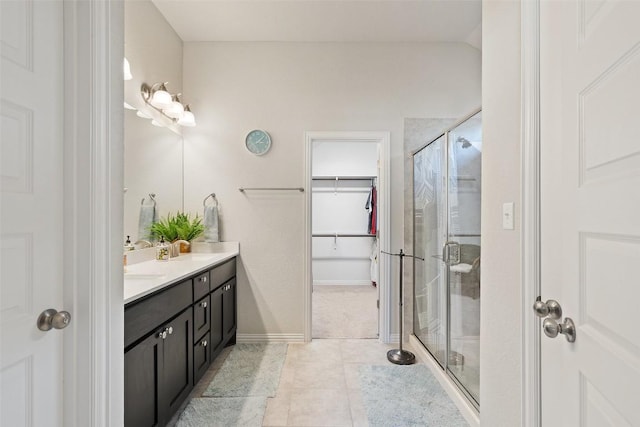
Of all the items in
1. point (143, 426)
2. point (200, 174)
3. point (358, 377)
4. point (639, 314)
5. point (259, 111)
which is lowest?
point (358, 377)

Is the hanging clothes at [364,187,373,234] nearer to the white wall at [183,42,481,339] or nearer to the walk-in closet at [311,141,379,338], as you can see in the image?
the walk-in closet at [311,141,379,338]

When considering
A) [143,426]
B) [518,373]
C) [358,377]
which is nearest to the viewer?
[518,373]

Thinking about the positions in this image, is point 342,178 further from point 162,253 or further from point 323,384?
point 323,384

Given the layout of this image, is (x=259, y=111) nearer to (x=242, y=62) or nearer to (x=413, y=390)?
(x=242, y=62)

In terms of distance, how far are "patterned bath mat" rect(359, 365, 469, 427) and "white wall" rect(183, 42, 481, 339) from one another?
96cm

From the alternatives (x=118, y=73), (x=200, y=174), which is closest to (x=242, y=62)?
(x=200, y=174)

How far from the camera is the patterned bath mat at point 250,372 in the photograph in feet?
6.81

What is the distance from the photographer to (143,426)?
1.41 metres

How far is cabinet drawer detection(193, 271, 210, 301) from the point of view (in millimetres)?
1974

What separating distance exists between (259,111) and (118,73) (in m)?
2.01

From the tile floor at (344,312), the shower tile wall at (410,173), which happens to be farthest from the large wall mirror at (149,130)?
the shower tile wall at (410,173)

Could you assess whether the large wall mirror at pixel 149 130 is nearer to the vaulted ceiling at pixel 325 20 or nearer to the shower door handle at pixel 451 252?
the vaulted ceiling at pixel 325 20

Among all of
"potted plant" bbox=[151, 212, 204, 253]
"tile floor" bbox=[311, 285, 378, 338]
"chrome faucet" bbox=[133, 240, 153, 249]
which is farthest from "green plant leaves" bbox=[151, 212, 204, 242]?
"tile floor" bbox=[311, 285, 378, 338]

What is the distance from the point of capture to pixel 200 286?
206 cm
